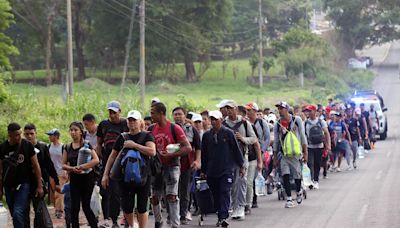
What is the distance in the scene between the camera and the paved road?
15.6 m

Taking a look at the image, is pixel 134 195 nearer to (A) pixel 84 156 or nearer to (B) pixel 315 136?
(A) pixel 84 156

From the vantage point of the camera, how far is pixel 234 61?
100250 millimetres

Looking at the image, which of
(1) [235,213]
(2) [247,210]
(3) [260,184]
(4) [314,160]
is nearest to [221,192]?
(1) [235,213]

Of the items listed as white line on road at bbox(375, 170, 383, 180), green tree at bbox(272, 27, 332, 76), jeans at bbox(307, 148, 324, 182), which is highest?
green tree at bbox(272, 27, 332, 76)

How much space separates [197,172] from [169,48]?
59.6m

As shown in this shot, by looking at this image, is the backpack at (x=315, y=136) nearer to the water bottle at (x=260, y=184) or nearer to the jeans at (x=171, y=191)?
the water bottle at (x=260, y=184)

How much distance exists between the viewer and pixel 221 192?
49.8 feet

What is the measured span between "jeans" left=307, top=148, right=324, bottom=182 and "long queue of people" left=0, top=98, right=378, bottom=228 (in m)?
2.92

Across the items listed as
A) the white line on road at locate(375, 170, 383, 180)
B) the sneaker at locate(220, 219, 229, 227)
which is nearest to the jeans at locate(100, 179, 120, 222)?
the sneaker at locate(220, 219, 229, 227)

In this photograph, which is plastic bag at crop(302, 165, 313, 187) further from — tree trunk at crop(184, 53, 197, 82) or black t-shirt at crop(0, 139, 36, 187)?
tree trunk at crop(184, 53, 197, 82)

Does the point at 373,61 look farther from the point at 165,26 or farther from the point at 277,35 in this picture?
the point at 165,26

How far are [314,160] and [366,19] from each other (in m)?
71.1

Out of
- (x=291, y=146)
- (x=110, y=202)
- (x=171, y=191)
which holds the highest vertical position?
(x=291, y=146)

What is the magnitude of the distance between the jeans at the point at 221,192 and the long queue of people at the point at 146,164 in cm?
2
